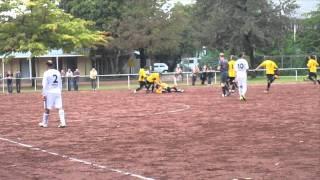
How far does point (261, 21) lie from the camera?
57438 millimetres

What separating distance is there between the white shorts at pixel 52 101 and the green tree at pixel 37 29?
1310 inches

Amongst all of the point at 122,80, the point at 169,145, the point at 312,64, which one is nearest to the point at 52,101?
the point at 169,145

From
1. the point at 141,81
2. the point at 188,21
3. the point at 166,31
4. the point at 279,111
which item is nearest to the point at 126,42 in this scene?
the point at 166,31

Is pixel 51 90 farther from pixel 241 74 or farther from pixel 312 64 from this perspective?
pixel 312 64

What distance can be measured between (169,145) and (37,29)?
39949 mm

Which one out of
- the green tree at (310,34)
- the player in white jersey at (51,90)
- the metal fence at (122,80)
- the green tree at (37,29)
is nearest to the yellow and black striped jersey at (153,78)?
the metal fence at (122,80)

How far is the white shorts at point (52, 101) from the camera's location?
53.0 ft

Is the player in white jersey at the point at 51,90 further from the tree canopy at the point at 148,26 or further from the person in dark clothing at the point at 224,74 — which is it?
the tree canopy at the point at 148,26

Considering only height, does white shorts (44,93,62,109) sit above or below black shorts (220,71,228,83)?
below

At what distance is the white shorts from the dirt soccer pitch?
607 mm

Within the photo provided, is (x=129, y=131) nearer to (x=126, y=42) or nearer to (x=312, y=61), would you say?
(x=312, y=61)

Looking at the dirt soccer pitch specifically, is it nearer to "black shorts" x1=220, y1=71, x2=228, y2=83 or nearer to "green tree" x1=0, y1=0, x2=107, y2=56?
"black shorts" x1=220, y1=71, x2=228, y2=83

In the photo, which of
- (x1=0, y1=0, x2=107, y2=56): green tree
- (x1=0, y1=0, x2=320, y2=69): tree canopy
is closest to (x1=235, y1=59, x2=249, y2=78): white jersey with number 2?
(x1=0, y1=0, x2=320, y2=69): tree canopy

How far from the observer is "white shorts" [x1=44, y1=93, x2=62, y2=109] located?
53.0 ft
